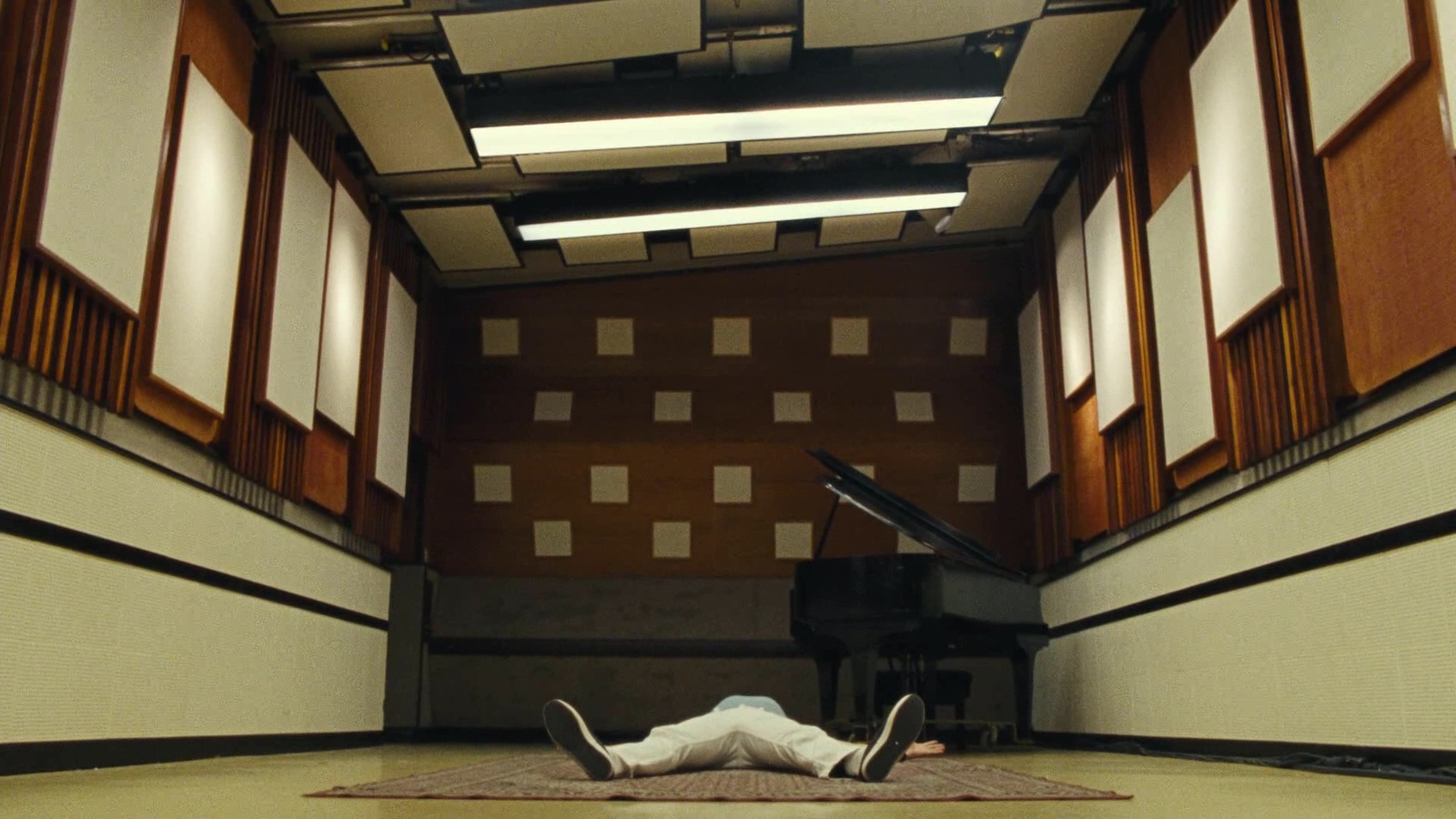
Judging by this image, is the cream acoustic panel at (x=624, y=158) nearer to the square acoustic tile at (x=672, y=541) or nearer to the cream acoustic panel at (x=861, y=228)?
the cream acoustic panel at (x=861, y=228)

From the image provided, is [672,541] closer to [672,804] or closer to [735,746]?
[735,746]

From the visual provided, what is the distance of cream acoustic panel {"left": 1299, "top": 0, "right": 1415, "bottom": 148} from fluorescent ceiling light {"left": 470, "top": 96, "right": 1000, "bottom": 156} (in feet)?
5.48

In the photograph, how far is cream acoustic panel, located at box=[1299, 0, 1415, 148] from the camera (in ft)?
9.64

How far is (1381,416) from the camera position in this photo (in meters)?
3.12

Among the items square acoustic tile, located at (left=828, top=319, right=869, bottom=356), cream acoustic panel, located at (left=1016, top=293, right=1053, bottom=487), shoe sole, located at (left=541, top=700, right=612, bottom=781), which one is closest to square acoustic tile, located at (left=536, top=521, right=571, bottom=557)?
square acoustic tile, located at (left=828, top=319, right=869, bottom=356)

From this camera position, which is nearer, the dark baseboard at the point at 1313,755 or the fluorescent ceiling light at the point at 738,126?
the dark baseboard at the point at 1313,755

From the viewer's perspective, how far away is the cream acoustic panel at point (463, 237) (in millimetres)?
6184

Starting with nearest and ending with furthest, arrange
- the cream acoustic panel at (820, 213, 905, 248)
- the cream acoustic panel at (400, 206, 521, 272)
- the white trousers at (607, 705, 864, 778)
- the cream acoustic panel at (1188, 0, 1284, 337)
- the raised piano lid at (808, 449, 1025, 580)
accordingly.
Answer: the white trousers at (607, 705, 864, 778)
the cream acoustic panel at (1188, 0, 1284, 337)
the raised piano lid at (808, 449, 1025, 580)
the cream acoustic panel at (400, 206, 521, 272)
the cream acoustic panel at (820, 213, 905, 248)

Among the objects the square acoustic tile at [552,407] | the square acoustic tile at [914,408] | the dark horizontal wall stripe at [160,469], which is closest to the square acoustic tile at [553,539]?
the square acoustic tile at [552,407]

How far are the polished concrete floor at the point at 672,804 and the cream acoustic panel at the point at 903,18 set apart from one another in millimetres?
2870

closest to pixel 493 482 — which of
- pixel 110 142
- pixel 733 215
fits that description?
pixel 733 215

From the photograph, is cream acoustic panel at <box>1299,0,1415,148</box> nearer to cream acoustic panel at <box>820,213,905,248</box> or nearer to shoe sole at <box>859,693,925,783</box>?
shoe sole at <box>859,693,925,783</box>

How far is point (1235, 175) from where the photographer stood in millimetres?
3883

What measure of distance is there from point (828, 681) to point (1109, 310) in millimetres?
2373
